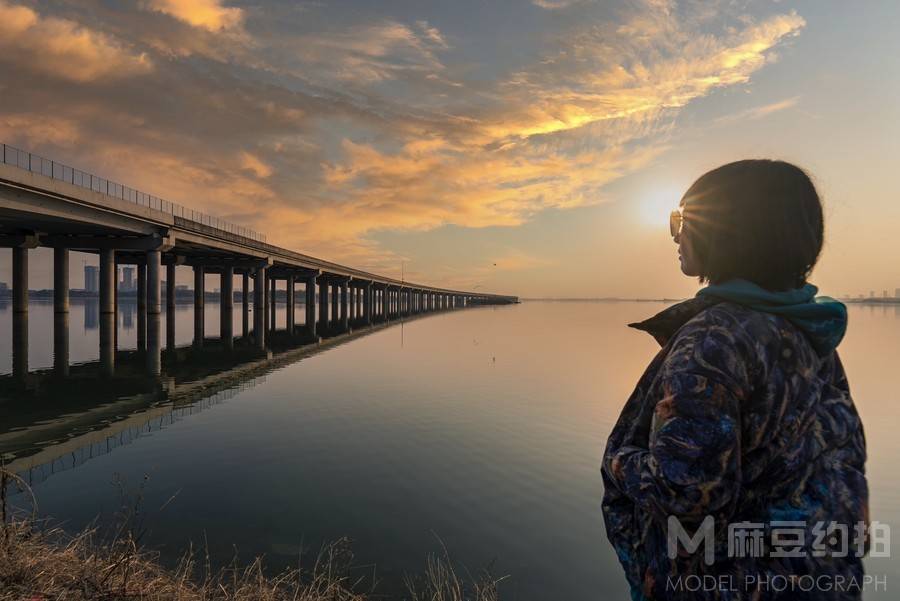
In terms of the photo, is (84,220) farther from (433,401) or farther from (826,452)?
(826,452)

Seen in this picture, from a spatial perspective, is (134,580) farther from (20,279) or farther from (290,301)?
(290,301)

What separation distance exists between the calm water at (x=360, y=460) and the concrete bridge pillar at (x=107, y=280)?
12480 millimetres

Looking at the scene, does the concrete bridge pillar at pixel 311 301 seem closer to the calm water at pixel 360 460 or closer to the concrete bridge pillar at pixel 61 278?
the concrete bridge pillar at pixel 61 278

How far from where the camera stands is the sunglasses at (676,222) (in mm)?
2348

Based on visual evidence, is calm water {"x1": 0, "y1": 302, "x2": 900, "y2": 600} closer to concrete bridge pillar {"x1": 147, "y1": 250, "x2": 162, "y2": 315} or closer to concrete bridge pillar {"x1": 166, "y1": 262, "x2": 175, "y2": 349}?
concrete bridge pillar {"x1": 147, "y1": 250, "x2": 162, "y2": 315}

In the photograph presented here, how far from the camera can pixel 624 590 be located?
680 centimetres

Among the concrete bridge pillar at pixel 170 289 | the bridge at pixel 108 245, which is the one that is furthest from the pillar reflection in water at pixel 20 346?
the concrete bridge pillar at pixel 170 289

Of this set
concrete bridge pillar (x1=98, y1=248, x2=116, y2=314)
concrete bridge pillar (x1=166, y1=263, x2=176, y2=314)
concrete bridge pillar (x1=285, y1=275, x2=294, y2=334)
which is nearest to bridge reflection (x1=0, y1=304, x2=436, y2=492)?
Result: concrete bridge pillar (x1=98, y1=248, x2=116, y2=314)

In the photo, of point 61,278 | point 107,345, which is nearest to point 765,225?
point 107,345

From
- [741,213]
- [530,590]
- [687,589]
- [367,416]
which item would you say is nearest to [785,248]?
[741,213]

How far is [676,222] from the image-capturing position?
2.44 m

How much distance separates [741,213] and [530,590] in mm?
6544

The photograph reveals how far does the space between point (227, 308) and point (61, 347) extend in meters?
16.9

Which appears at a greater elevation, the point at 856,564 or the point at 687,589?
the point at 856,564
